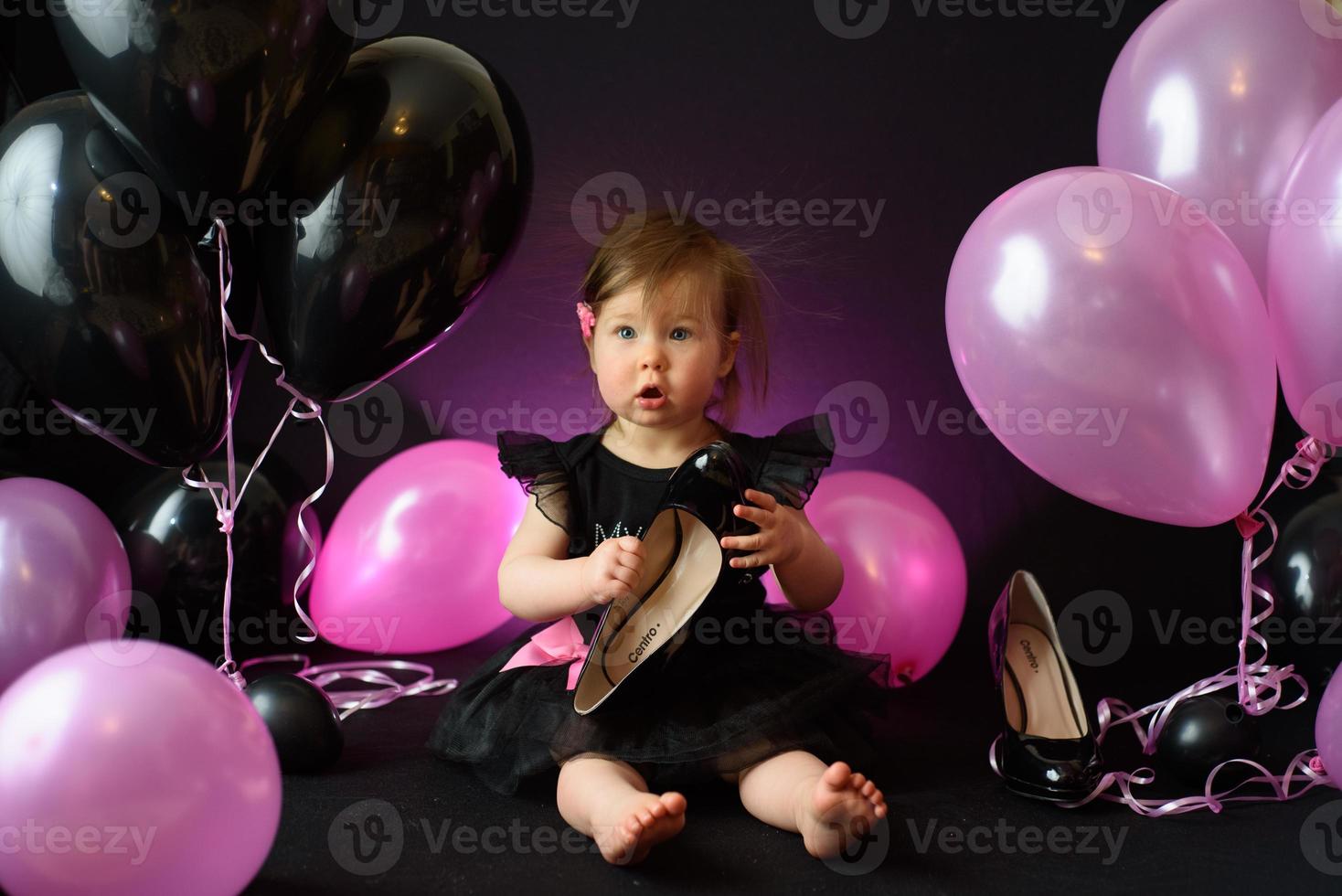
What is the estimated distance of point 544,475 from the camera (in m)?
1.61

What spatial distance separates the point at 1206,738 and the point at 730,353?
0.76 meters

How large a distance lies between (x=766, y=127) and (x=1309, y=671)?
53.3 inches

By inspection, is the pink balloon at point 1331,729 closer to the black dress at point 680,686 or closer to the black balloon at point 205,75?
the black dress at point 680,686

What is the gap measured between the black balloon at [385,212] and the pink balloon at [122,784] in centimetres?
52

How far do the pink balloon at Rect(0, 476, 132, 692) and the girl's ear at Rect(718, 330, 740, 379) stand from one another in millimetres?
861

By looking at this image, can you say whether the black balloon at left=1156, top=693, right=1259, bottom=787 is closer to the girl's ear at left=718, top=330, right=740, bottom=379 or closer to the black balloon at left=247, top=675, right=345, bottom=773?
the girl's ear at left=718, top=330, right=740, bottom=379

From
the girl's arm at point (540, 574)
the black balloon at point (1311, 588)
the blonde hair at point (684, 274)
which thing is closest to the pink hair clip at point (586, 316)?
the blonde hair at point (684, 274)

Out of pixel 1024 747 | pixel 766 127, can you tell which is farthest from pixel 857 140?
pixel 1024 747

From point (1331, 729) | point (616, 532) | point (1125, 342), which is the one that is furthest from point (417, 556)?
point (1331, 729)

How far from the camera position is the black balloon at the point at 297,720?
1.46 metres

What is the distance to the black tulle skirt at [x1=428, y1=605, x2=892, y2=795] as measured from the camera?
137cm

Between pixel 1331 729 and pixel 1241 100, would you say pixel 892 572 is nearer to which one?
pixel 1331 729

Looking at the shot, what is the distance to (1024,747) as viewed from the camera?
1.42m

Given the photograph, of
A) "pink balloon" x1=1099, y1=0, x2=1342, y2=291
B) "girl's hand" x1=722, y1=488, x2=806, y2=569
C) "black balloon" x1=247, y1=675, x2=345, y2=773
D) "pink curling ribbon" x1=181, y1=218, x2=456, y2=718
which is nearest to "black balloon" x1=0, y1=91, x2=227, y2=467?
"pink curling ribbon" x1=181, y1=218, x2=456, y2=718
